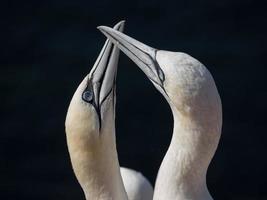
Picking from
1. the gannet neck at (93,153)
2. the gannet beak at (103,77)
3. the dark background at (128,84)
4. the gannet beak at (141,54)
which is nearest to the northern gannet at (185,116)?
the gannet beak at (141,54)

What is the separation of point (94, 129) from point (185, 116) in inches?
30.0

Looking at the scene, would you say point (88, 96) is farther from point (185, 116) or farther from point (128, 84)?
point (128, 84)

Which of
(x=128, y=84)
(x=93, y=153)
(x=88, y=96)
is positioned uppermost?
(x=88, y=96)

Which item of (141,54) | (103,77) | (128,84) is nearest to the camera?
(141,54)

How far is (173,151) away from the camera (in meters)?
7.81

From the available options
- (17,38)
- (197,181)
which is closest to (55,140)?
(17,38)

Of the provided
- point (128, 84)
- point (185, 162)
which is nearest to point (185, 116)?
point (185, 162)

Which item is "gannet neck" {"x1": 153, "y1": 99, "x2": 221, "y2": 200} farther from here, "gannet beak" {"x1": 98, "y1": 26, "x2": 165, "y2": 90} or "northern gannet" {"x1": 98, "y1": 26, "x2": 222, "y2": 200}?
"gannet beak" {"x1": 98, "y1": 26, "x2": 165, "y2": 90}

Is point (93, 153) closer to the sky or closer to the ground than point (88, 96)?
closer to the ground

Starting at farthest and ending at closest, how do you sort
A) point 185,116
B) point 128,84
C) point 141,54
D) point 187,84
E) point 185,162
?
point 128,84
point 141,54
point 185,162
point 185,116
point 187,84

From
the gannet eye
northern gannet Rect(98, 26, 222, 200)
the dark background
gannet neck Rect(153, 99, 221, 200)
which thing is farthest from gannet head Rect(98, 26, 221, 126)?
the dark background

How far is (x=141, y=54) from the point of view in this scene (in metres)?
8.04

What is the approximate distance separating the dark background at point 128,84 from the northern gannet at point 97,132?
4309 millimetres

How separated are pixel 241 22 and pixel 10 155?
3.42m
